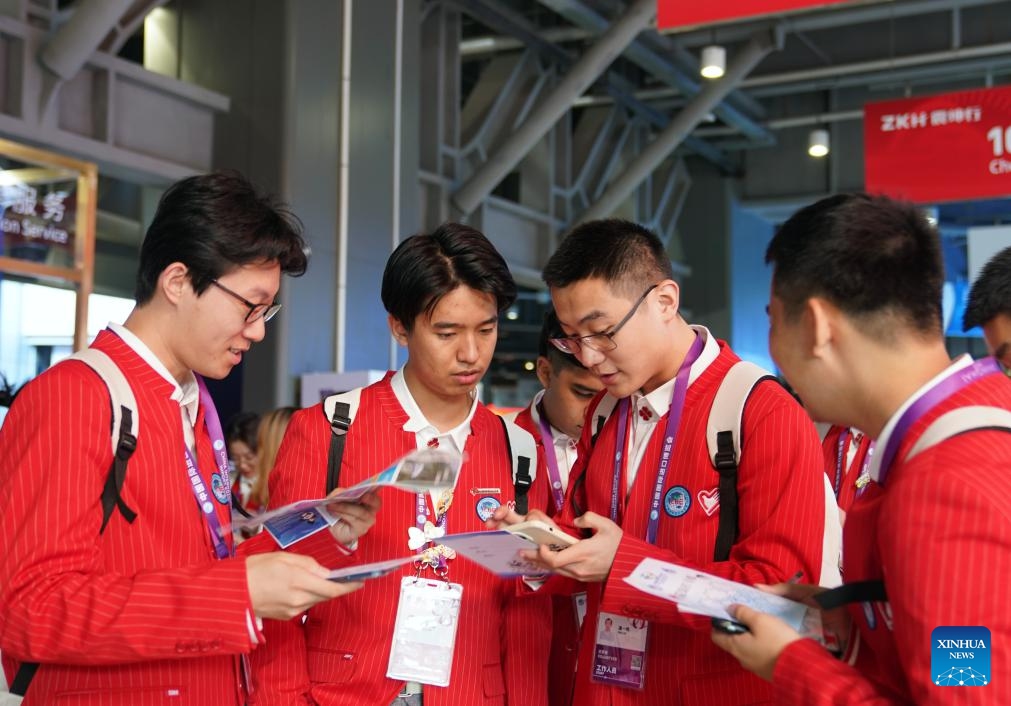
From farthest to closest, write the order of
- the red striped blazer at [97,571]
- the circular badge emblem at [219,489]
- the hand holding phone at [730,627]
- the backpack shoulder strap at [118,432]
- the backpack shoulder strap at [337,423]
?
the backpack shoulder strap at [337,423] < the circular badge emblem at [219,489] < the backpack shoulder strap at [118,432] < the red striped blazer at [97,571] < the hand holding phone at [730,627]

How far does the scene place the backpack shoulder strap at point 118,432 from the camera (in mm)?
1899

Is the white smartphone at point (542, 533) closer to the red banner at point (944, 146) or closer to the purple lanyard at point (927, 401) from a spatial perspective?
the purple lanyard at point (927, 401)

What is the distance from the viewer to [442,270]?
2.52 meters

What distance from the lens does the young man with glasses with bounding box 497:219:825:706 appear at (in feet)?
6.69

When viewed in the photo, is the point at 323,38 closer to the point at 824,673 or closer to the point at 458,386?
the point at 458,386

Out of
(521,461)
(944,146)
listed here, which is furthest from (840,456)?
(944,146)

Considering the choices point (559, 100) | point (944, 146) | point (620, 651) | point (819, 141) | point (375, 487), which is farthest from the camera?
point (819, 141)

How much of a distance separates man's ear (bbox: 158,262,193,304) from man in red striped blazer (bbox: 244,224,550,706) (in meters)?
0.49

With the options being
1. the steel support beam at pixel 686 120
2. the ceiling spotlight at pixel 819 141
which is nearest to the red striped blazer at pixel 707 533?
the steel support beam at pixel 686 120

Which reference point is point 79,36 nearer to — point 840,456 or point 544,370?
point 544,370

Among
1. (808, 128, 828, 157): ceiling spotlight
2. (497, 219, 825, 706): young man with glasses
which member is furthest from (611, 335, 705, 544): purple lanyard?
(808, 128, 828, 157): ceiling spotlight

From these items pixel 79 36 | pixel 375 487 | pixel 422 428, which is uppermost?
pixel 79 36

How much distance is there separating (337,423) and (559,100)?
8.50 m

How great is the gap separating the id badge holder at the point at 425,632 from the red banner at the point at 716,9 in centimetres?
273
